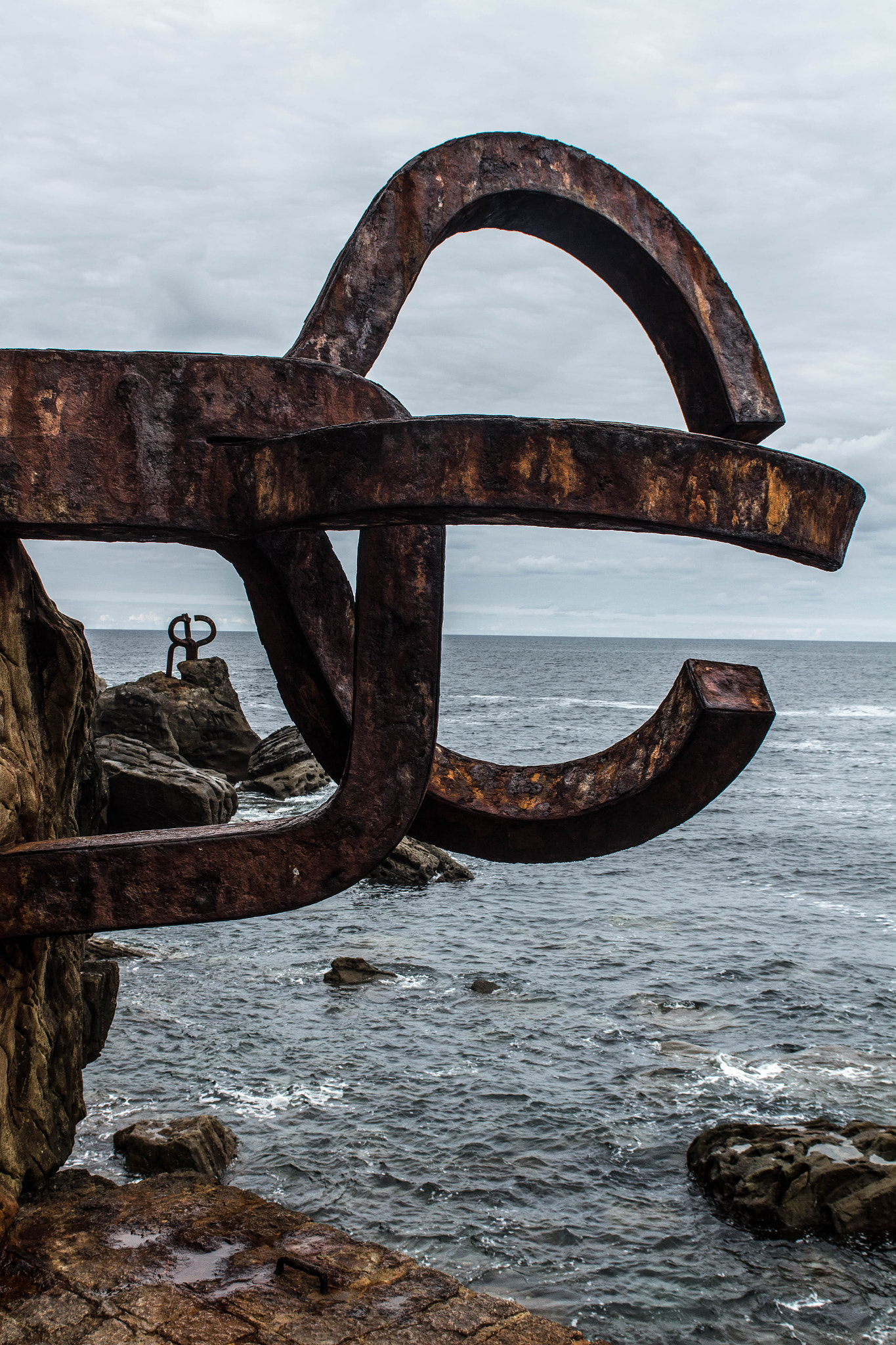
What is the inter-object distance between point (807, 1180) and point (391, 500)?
A: 5184mm

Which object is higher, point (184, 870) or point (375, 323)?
point (375, 323)

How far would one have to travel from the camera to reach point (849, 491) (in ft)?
7.80

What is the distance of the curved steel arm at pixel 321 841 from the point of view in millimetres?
2449

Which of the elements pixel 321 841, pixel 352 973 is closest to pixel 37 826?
pixel 321 841

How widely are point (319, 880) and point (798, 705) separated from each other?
56.0m

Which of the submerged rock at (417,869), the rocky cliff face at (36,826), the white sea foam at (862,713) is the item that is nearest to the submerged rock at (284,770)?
the submerged rock at (417,869)

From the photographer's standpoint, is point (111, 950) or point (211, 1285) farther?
point (111, 950)

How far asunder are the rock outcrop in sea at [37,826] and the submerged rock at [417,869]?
31.6ft

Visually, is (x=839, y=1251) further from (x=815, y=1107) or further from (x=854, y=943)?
(x=854, y=943)

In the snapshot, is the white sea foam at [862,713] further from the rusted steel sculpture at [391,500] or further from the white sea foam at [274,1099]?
the rusted steel sculpture at [391,500]

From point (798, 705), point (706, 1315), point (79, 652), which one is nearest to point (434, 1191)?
point (706, 1315)

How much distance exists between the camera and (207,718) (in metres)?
20.0

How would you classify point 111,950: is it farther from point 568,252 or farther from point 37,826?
point 568,252

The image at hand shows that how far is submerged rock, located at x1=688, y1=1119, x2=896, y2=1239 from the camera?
5656 mm
